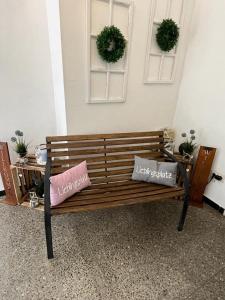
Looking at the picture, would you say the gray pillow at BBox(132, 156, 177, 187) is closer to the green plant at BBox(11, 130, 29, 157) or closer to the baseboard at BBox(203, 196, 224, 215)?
the baseboard at BBox(203, 196, 224, 215)

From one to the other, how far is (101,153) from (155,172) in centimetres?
Result: 56

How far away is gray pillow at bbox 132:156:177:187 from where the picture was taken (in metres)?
1.79

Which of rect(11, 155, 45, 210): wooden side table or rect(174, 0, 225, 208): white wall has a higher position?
rect(174, 0, 225, 208): white wall

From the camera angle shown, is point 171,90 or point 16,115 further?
point 171,90

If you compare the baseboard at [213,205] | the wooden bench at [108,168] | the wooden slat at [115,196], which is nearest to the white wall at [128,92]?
the wooden bench at [108,168]

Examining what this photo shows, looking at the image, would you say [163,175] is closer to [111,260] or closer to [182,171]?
[182,171]

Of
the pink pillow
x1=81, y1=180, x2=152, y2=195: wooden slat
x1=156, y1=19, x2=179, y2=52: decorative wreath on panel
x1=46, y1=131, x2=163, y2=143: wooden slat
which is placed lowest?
x1=81, y1=180, x2=152, y2=195: wooden slat

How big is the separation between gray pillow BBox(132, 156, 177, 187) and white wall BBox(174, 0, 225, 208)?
2.19 ft

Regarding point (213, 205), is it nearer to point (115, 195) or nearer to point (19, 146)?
point (115, 195)

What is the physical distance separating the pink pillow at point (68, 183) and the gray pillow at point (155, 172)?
0.48 meters

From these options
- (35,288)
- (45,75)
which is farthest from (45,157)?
(35,288)

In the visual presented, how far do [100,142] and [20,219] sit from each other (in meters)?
1.09

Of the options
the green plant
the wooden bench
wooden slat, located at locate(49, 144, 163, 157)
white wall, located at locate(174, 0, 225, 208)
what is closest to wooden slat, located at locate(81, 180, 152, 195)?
the wooden bench

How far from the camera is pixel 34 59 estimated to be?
1.96 metres
